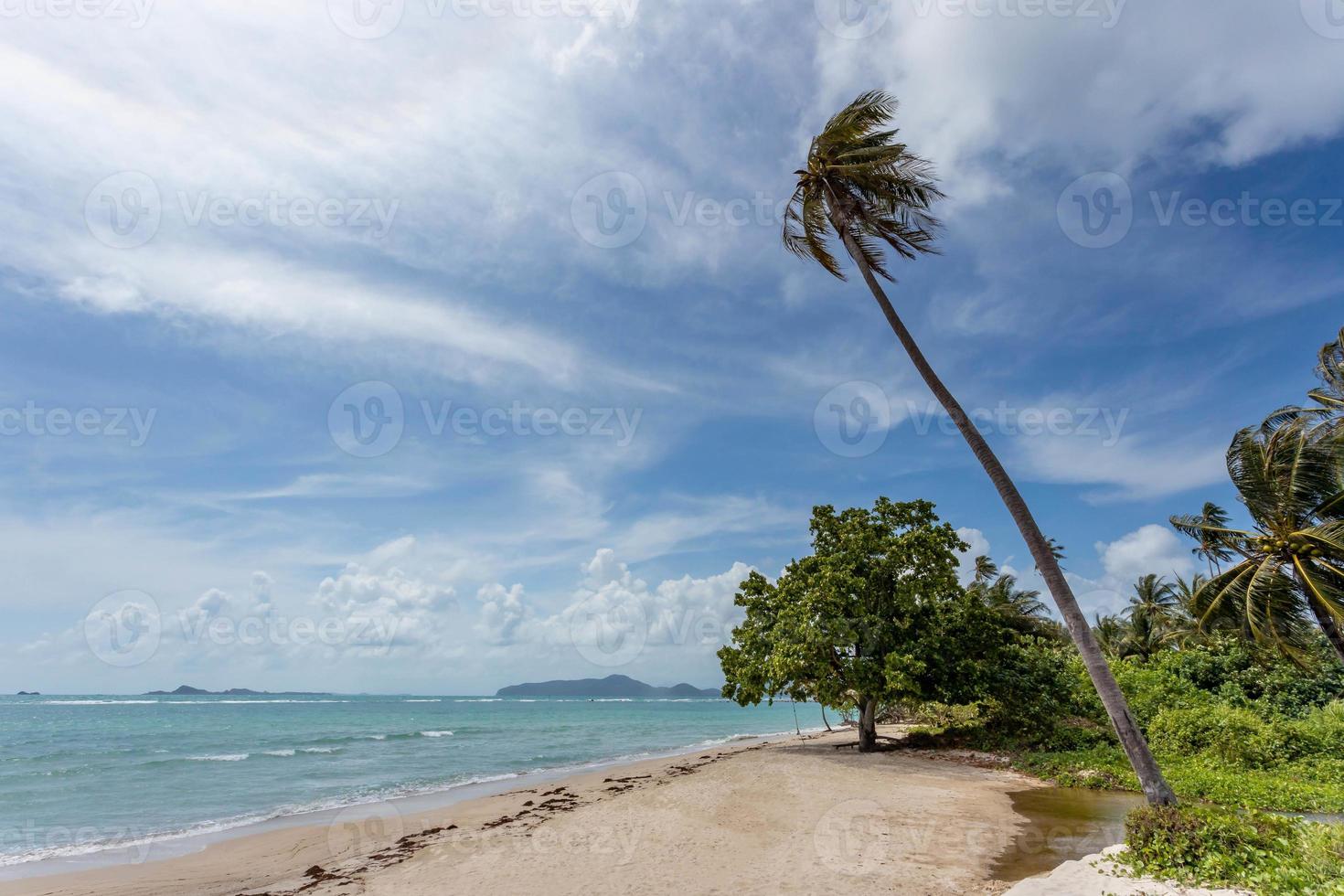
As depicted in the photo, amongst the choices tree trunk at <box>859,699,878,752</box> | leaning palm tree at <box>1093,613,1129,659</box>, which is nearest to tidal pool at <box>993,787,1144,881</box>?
tree trunk at <box>859,699,878,752</box>

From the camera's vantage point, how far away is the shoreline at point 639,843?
9.67m

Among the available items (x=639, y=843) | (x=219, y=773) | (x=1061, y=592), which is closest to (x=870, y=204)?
(x=1061, y=592)

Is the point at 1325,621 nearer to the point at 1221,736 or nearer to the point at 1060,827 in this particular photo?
the point at 1221,736

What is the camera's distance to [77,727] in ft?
179

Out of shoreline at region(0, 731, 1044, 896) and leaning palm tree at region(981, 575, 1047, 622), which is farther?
leaning palm tree at region(981, 575, 1047, 622)

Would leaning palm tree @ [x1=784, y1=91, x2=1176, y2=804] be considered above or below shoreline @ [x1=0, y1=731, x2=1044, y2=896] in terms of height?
above

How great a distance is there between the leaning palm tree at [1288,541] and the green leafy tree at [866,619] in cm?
749

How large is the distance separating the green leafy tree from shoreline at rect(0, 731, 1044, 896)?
3245mm

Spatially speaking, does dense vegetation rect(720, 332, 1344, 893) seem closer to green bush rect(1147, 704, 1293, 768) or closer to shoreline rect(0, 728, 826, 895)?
green bush rect(1147, 704, 1293, 768)

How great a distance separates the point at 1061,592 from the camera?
9969 mm

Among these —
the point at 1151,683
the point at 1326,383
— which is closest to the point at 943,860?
the point at 1326,383

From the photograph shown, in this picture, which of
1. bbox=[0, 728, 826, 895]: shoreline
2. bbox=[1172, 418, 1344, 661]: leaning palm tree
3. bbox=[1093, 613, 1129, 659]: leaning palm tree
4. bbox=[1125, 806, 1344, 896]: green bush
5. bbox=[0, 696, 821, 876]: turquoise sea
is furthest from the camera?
bbox=[1093, 613, 1129, 659]: leaning palm tree

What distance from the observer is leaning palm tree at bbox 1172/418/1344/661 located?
1429cm

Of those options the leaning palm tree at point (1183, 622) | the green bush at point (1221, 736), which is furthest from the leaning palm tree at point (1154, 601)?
the green bush at point (1221, 736)
